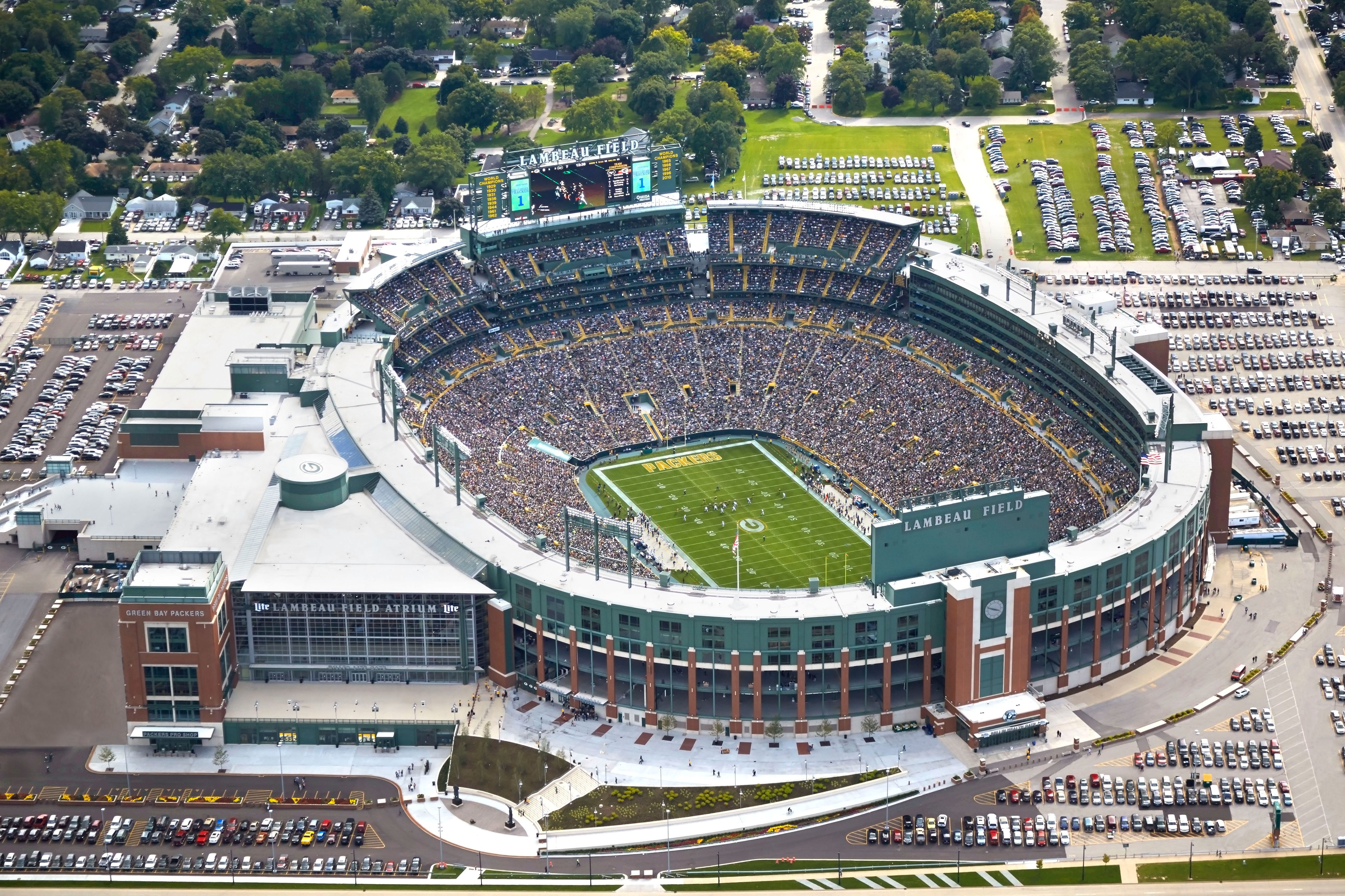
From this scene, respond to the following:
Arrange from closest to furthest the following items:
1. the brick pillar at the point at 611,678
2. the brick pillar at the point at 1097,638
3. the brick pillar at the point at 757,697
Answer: the brick pillar at the point at 757,697
the brick pillar at the point at 611,678
the brick pillar at the point at 1097,638

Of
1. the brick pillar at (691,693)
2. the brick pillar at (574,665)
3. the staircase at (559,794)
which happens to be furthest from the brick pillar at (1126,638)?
the staircase at (559,794)

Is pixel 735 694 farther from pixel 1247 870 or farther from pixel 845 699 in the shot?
pixel 1247 870

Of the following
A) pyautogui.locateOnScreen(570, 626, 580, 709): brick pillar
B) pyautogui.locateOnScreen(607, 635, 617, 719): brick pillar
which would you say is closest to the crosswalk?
pyautogui.locateOnScreen(607, 635, 617, 719): brick pillar

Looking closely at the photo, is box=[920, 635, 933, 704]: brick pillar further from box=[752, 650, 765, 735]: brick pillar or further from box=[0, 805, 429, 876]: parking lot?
box=[0, 805, 429, 876]: parking lot

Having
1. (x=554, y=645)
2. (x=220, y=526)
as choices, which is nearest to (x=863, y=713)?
(x=554, y=645)

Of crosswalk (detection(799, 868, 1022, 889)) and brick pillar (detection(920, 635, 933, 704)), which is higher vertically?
brick pillar (detection(920, 635, 933, 704))

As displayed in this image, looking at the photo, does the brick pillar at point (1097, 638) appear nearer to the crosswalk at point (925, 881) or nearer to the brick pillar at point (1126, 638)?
the brick pillar at point (1126, 638)
